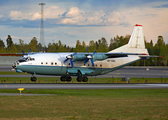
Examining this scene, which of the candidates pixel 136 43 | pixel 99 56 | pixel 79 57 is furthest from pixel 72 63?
pixel 136 43

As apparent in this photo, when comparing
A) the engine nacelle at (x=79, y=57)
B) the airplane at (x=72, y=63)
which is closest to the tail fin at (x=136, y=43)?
the airplane at (x=72, y=63)

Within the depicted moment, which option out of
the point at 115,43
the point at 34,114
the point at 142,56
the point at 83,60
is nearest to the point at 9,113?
the point at 34,114

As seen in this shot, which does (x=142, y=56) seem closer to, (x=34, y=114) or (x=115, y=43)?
(x=34, y=114)

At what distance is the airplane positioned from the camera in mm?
45409

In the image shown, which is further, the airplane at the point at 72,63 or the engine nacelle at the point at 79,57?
the engine nacelle at the point at 79,57

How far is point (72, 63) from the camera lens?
155ft

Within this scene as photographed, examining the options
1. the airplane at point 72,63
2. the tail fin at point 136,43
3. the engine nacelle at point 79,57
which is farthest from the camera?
the tail fin at point 136,43

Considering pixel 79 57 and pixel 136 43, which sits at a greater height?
pixel 136 43

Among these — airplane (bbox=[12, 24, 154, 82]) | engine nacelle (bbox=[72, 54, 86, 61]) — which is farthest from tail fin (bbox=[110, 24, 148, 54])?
engine nacelle (bbox=[72, 54, 86, 61])

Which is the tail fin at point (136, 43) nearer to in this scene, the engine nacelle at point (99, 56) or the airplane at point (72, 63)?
the airplane at point (72, 63)

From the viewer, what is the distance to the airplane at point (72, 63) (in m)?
45.4

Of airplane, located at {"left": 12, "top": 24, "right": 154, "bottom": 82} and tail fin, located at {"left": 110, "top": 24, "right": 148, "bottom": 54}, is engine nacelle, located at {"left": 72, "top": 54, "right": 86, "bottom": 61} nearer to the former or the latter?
airplane, located at {"left": 12, "top": 24, "right": 154, "bottom": 82}

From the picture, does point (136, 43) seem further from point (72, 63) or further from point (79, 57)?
point (72, 63)

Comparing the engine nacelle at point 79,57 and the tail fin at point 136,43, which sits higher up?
the tail fin at point 136,43
